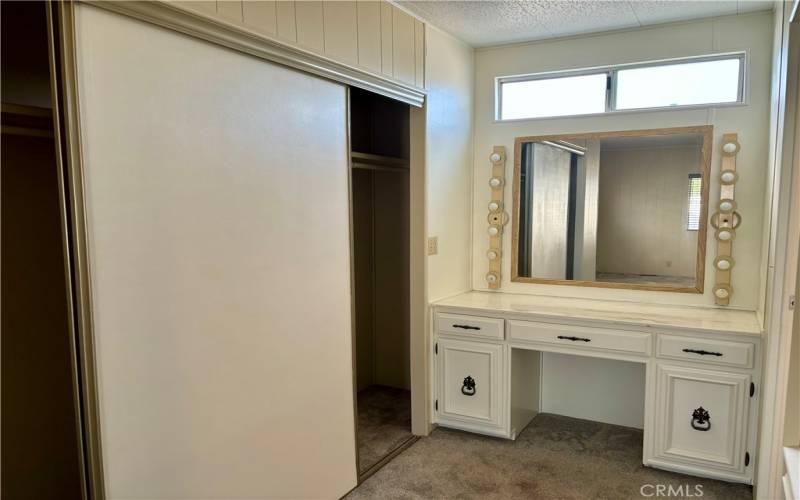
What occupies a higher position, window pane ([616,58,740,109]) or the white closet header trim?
window pane ([616,58,740,109])

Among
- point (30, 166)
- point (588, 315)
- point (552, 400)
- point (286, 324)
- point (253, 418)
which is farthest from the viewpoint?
point (552, 400)

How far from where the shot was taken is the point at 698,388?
8.60ft

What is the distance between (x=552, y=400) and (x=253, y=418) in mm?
2188

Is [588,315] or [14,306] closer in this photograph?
[14,306]

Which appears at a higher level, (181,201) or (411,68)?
(411,68)

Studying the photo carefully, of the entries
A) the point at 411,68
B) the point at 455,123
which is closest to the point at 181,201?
the point at 411,68

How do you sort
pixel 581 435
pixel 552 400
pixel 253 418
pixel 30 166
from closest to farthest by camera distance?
1. pixel 30 166
2. pixel 253 418
3. pixel 581 435
4. pixel 552 400

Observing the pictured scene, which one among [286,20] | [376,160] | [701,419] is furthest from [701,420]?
[286,20]

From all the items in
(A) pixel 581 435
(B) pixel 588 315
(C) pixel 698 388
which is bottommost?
(A) pixel 581 435

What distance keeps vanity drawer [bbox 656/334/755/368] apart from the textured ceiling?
5.63ft

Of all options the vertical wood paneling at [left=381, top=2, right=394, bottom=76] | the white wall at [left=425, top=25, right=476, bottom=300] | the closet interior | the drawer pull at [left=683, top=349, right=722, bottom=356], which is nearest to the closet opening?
the white wall at [left=425, top=25, right=476, bottom=300]

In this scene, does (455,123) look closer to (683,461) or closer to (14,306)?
(683,461)

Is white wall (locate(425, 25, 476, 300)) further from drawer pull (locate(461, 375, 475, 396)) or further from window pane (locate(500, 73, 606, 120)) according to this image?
drawer pull (locate(461, 375, 475, 396))

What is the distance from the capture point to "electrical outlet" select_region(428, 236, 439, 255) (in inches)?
126
